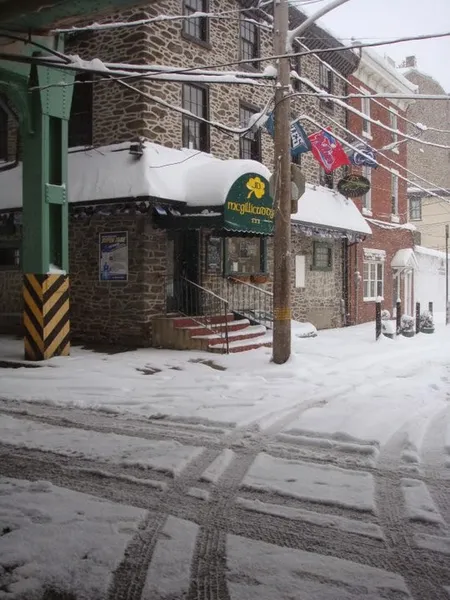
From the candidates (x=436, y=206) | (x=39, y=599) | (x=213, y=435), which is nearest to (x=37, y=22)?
(x=213, y=435)

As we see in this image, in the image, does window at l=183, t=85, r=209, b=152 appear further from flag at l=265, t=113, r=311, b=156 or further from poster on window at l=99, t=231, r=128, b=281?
→ poster on window at l=99, t=231, r=128, b=281

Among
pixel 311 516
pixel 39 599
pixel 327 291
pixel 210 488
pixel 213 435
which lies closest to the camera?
pixel 39 599

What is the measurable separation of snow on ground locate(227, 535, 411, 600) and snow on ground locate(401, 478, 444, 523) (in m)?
0.88

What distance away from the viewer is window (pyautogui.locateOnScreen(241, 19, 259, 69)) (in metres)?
16.0

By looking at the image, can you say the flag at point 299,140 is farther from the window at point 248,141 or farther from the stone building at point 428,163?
the stone building at point 428,163

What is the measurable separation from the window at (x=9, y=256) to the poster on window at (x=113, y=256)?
3.72 meters

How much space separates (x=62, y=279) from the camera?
1095 cm

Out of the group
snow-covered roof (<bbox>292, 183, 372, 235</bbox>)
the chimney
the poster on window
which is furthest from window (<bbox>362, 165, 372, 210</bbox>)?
the chimney

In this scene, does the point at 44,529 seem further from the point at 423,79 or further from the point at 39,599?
the point at 423,79

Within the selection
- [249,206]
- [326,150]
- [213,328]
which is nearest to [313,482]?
[213,328]

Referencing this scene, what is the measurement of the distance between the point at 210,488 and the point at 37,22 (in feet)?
18.1

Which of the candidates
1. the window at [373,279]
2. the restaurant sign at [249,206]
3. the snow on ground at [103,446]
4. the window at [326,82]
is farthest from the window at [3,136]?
the window at [373,279]

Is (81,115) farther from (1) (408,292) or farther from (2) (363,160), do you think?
(1) (408,292)

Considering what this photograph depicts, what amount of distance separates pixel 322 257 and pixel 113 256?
890cm
